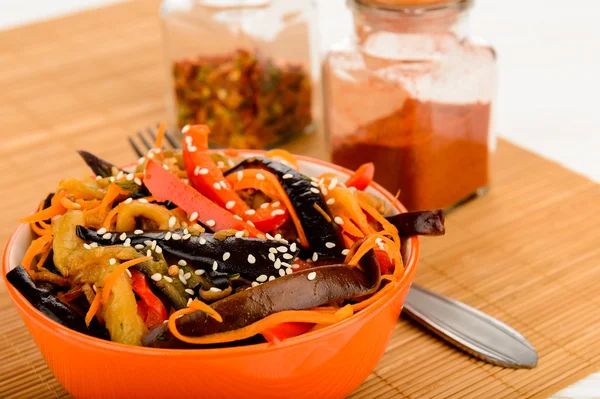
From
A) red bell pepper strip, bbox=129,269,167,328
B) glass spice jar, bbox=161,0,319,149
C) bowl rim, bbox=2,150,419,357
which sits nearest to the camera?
bowl rim, bbox=2,150,419,357

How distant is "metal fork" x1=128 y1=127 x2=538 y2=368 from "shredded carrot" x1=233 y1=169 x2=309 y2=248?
349mm

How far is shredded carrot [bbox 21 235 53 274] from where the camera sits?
4.83 ft

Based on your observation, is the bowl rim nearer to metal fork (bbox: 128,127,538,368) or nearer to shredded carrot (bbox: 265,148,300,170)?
metal fork (bbox: 128,127,538,368)

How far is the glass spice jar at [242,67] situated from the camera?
2.39m

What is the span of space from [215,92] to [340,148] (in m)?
0.42

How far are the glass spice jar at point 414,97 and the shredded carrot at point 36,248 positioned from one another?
88 cm

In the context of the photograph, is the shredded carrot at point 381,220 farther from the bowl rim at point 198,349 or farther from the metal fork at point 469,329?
the metal fork at point 469,329

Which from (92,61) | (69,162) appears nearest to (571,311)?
(69,162)

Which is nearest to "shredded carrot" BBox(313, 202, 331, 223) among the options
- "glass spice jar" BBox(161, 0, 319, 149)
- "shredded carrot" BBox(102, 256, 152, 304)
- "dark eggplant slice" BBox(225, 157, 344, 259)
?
"dark eggplant slice" BBox(225, 157, 344, 259)

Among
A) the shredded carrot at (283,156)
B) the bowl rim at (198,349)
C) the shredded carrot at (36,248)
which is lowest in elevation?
the bowl rim at (198,349)

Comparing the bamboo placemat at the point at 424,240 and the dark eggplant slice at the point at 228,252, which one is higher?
the dark eggplant slice at the point at 228,252

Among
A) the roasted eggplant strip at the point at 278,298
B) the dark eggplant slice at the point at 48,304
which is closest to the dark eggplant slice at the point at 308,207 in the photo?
the roasted eggplant strip at the point at 278,298

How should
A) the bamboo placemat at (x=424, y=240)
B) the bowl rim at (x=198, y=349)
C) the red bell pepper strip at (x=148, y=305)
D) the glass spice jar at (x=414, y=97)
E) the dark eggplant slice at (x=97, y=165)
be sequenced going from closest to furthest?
the bowl rim at (x=198, y=349) → the red bell pepper strip at (x=148, y=305) → the bamboo placemat at (x=424, y=240) → the dark eggplant slice at (x=97, y=165) → the glass spice jar at (x=414, y=97)

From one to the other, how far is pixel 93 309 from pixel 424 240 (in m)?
0.96
